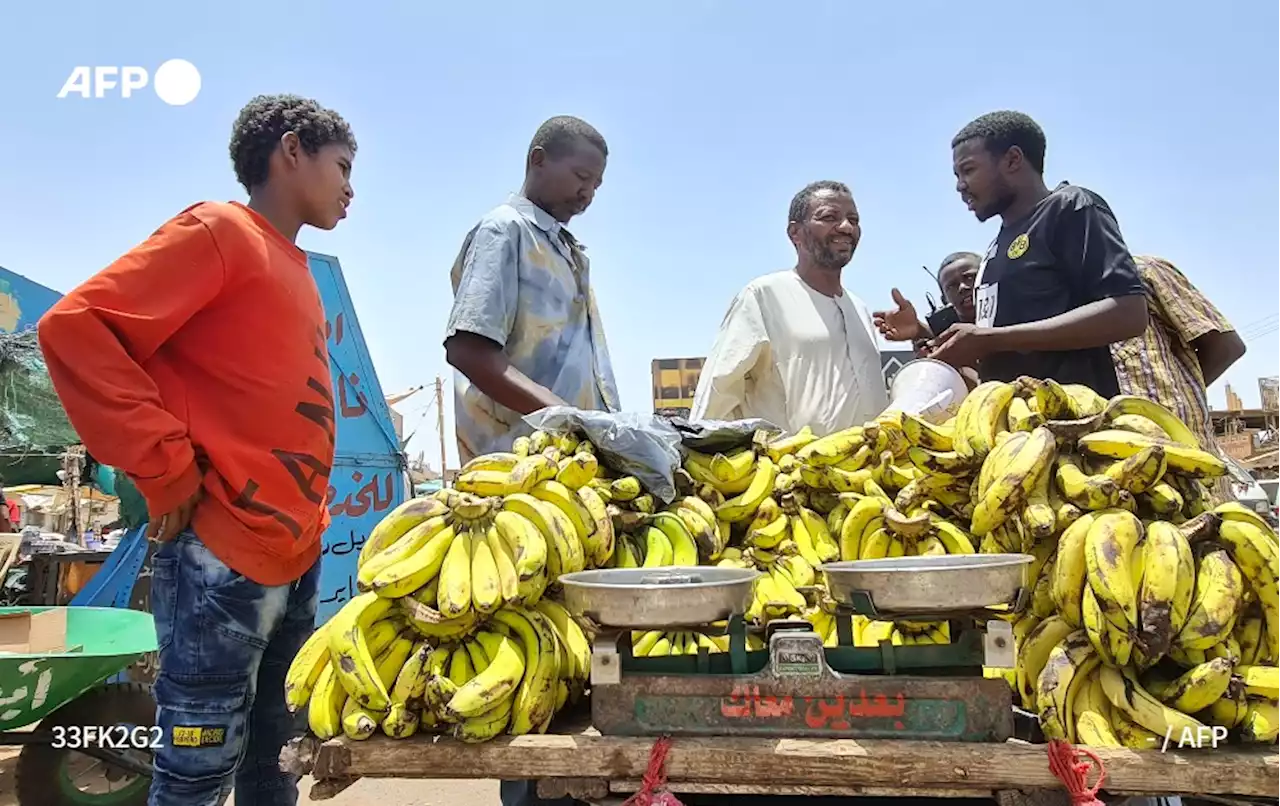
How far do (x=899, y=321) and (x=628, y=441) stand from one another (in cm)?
193

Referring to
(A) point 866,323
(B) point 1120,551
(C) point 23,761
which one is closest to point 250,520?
(B) point 1120,551

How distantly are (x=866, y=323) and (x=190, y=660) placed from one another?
8.98 feet

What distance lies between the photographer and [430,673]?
1.58 meters

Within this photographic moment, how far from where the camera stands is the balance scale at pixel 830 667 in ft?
4.84

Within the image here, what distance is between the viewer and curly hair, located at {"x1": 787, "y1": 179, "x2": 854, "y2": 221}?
3293 mm

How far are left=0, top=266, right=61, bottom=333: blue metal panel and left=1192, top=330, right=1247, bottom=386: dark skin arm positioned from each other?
9.39 m

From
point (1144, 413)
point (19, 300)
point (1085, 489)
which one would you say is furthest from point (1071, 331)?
point (19, 300)

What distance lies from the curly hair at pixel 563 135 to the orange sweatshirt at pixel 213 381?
1.18 metres

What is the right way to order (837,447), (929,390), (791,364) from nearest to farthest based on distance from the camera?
(837,447) < (929,390) < (791,364)

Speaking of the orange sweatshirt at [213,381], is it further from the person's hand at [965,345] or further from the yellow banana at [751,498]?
the person's hand at [965,345]

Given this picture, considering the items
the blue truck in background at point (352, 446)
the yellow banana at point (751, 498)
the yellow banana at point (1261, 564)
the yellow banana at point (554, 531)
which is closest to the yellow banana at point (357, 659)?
the yellow banana at point (554, 531)

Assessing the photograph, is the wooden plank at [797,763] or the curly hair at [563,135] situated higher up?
the curly hair at [563,135]

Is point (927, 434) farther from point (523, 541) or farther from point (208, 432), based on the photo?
point (208, 432)

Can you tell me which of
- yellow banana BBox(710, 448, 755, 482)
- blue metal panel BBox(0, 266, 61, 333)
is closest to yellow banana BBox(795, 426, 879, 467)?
yellow banana BBox(710, 448, 755, 482)
